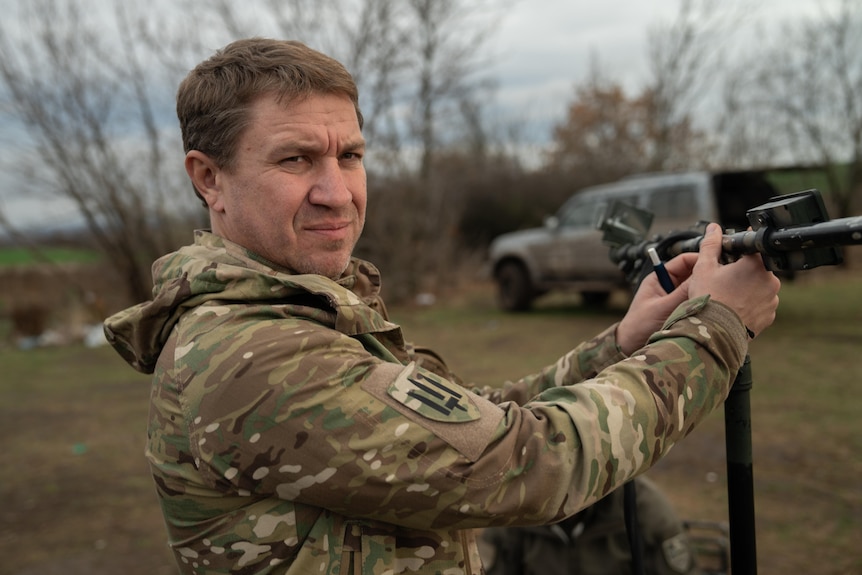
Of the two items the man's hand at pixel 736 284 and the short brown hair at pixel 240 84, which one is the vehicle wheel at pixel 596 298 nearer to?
the man's hand at pixel 736 284

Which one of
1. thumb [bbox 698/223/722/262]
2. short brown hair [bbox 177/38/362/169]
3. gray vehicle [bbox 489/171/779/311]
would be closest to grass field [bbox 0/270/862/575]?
gray vehicle [bbox 489/171/779/311]

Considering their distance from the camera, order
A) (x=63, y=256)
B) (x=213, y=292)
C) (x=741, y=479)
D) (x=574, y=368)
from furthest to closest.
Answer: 1. (x=63, y=256)
2. (x=574, y=368)
3. (x=741, y=479)
4. (x=213, y=292)

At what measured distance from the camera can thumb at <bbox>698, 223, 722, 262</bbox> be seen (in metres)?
1.37

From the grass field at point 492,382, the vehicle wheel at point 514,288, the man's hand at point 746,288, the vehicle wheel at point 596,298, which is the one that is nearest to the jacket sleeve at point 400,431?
the man's hand at point 746,288

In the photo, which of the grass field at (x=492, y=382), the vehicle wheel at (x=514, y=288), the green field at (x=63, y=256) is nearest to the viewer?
the grass field at (x=492, y=382)

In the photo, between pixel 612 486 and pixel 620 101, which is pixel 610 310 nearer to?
pixel 612 486

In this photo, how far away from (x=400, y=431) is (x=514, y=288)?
35.6 feet

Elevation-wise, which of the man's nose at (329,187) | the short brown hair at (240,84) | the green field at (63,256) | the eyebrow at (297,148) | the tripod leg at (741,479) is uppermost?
the short brown hair at (240,84)

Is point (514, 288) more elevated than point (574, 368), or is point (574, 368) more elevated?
point (574, 368)

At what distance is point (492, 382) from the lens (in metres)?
6.82

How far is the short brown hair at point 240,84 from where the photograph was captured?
137 cm

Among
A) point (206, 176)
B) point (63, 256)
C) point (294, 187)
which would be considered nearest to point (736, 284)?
point (294, 187)

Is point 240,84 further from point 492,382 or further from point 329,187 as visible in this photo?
point 492,382

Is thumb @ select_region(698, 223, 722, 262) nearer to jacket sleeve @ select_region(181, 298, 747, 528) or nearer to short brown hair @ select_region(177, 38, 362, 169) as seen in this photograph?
jacket sleeve @ select_region(181, 298, 747, 528)
